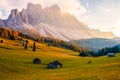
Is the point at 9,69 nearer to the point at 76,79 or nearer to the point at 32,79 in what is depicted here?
the point at 32,79

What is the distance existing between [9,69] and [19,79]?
20811 mm

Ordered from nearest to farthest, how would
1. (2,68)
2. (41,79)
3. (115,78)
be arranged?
(115,78) < (41,79) < (2,68)

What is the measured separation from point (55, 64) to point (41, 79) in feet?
140

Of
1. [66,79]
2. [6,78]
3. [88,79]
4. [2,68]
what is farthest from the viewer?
[2,68]

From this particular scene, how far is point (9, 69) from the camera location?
264 feet

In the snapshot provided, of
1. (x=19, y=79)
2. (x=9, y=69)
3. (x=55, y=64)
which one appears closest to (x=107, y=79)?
(x=19, y=79)

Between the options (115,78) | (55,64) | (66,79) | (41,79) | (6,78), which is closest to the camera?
(115,78)

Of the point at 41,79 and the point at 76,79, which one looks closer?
the point at 76,79

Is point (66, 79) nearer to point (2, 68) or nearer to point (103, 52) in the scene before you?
point (2, 68)

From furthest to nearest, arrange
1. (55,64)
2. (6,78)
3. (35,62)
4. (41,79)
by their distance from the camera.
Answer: (35,62), (55,64), (6,78), (41,79)

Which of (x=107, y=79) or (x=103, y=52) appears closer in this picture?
(x=107, y=79)

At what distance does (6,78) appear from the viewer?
63.0 m

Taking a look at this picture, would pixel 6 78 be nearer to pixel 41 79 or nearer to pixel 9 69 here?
pixel 41 79

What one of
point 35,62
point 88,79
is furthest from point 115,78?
point 35,62
